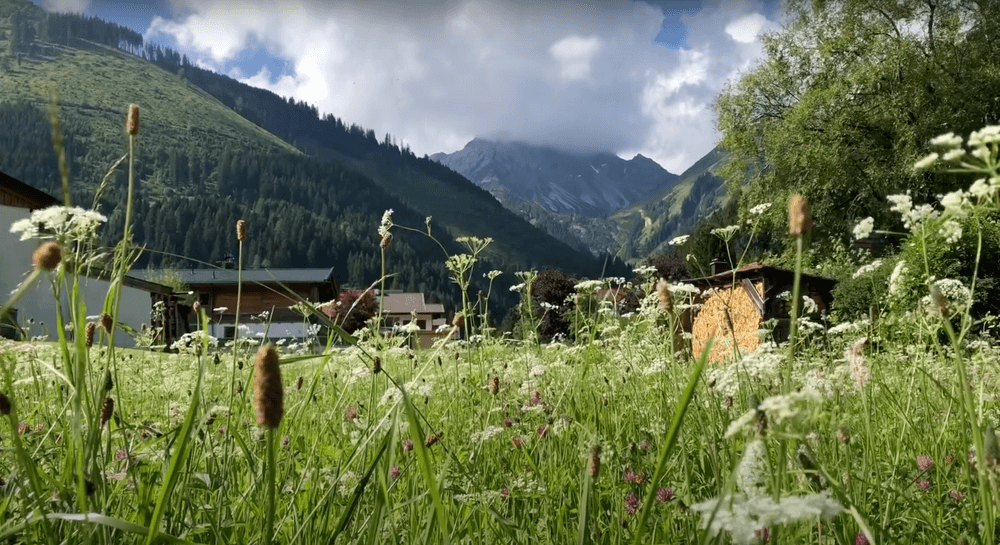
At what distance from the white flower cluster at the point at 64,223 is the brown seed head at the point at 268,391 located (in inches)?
38.3

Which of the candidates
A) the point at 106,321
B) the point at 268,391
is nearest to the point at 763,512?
the point at 268,391

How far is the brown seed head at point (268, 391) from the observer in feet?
2.77

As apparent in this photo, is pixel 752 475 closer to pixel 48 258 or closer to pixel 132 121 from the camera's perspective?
pixel 48 258

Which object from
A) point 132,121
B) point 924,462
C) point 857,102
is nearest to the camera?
point 132,121

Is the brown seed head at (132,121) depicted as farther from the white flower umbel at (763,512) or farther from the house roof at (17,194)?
the house roof at (17,194)

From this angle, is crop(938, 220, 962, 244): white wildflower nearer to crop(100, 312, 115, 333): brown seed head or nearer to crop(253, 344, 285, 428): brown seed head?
crop(253, 344, 285, 428): brown seed head

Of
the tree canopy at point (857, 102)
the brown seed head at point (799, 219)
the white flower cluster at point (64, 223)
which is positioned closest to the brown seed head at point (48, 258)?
the white flower cluster at point (64, 223)

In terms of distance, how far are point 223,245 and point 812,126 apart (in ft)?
529

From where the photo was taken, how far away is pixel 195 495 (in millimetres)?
2346

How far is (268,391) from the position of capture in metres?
0.86

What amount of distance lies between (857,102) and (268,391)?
36129 mm

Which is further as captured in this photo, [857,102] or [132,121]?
[857,102]

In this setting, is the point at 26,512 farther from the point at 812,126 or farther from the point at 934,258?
the point at 812,126

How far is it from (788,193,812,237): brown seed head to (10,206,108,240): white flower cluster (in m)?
1.42
